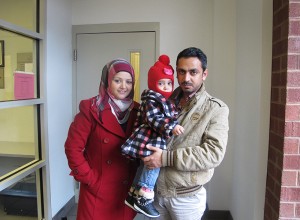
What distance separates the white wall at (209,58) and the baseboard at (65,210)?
0.19ft

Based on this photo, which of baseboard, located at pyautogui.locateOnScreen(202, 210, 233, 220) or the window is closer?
the window

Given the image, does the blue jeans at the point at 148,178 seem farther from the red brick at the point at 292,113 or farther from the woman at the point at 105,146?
the red brick at the point at 292,113

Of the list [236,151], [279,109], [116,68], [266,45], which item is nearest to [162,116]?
[116,68]

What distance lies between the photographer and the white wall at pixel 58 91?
2.30 metres

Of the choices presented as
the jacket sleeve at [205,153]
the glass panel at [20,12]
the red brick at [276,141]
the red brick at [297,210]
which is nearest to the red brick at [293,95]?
the red brick at [276,141]

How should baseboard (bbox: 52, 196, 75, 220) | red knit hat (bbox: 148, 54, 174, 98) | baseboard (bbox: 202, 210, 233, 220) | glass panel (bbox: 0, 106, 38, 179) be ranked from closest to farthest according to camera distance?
red knit hat (bbox: 148, 54, 174, 98) < glass panel (bbox: 0, 106, 38, 179) < baseboard (bbox: 52, 196, 75, 220) < baseboard (bbox: 202, 210, 233, 220)

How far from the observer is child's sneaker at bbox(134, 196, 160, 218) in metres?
1.22

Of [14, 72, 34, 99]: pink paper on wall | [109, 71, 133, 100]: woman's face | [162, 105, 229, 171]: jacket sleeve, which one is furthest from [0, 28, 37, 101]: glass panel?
[162, 105, 229, 171]: jacket sleeve

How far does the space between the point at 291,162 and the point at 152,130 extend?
0.81 m

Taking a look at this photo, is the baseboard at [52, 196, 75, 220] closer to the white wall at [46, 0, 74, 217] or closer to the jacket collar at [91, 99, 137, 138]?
the white wall at [46, 0, 74, 217]

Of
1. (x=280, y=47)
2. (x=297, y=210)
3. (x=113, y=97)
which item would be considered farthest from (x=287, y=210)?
(x=113, y=97)

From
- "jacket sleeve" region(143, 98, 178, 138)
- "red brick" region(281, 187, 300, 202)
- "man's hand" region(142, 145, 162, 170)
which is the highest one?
"jacket sleeve" region(143, 98, 178, 138)

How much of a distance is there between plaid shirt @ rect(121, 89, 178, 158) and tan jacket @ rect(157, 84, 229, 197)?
0.07 m

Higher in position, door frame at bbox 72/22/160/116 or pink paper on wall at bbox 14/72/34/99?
door frame at bbox 72/22/160/116
